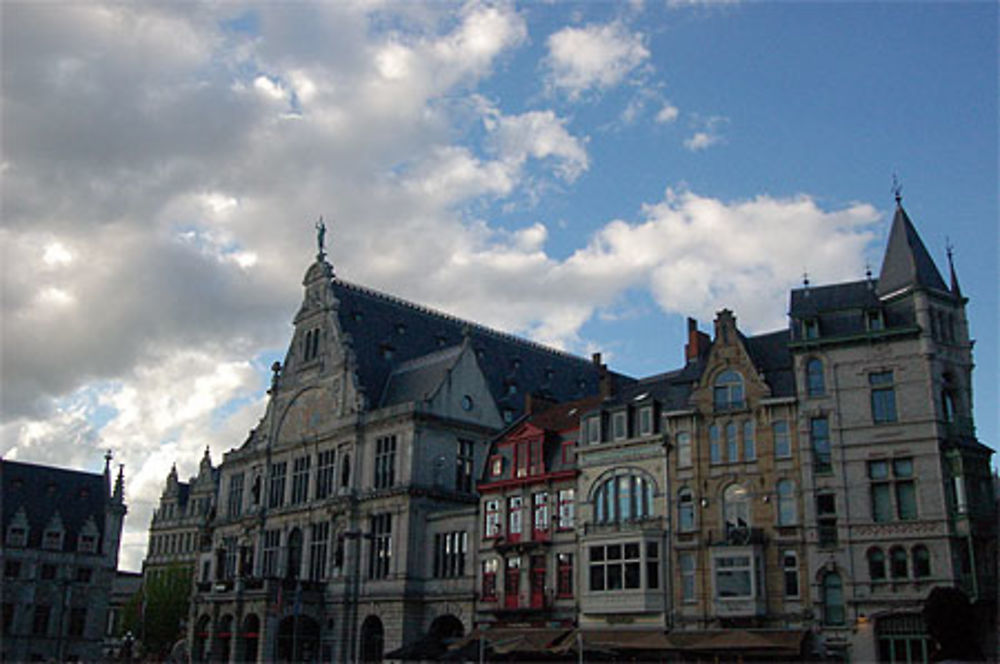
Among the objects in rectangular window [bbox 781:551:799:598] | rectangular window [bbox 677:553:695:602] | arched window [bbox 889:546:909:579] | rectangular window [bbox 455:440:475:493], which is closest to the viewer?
arched window [bbox 889:546:909:579]

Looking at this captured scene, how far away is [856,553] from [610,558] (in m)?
11.2

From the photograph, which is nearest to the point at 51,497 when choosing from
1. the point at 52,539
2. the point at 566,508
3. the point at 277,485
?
the point at 52,539

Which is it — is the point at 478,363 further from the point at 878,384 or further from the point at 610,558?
the point at 878,384

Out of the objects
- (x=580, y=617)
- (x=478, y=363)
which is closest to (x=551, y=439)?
(x=580, y=617)

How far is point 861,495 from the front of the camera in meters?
38.7

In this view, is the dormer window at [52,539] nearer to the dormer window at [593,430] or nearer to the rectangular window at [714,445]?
the dormer window at [593,430]

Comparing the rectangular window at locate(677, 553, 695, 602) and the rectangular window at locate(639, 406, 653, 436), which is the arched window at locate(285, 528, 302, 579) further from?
the rectangular window at locate(677, 553, 695, 602)

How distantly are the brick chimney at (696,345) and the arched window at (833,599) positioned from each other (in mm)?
12503

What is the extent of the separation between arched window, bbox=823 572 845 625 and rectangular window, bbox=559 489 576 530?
13.1 m

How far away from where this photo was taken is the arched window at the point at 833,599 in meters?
38.1

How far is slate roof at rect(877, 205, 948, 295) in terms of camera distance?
40.7 meters

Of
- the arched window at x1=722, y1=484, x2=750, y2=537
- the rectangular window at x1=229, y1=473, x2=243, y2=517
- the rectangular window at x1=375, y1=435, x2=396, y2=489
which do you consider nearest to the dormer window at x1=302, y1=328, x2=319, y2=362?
the rectangular window at x1=375, y1=435, x2=396, y2=489

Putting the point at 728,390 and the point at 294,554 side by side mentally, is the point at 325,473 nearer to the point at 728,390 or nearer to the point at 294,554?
the point at 294,554

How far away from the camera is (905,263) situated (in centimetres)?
4134
